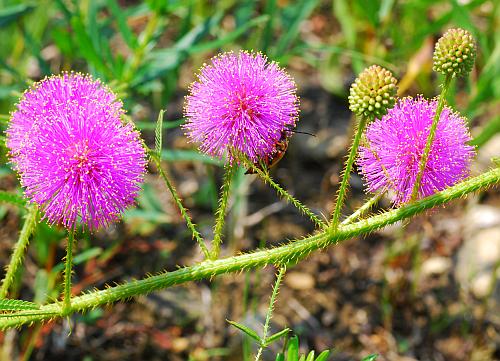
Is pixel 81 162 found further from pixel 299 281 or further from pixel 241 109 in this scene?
pixel 299 281

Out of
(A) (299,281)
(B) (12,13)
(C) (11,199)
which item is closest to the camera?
(C) (11,199)

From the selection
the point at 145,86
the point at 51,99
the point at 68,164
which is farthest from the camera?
the point at 145,86

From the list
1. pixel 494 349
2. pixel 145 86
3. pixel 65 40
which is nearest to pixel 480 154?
pixel 494 349

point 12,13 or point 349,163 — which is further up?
point 12,13

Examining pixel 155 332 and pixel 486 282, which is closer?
pixel 155 332

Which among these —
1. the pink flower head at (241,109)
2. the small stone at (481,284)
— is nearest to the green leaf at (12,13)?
the pink flower head at (241,109)

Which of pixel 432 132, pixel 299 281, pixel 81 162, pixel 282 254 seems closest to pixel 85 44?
pixel 81 162

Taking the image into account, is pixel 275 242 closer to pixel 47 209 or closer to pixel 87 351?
pixel 87 351

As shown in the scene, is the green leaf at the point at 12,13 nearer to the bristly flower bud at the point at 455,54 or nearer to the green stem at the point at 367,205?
the green stem at the point at 367,205
